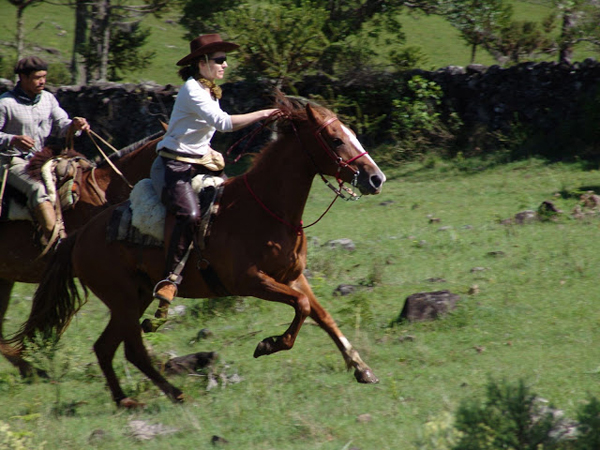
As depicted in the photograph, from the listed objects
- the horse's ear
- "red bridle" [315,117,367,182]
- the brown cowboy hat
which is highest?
the brown cowboy hat

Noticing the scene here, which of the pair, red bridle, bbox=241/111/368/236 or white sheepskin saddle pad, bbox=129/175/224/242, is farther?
white sheepskin saddle pad, bbox=129/175/224/242

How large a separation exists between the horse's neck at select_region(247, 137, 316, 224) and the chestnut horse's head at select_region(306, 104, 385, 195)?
0.15 m

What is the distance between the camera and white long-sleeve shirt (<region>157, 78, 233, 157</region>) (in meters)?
5.57

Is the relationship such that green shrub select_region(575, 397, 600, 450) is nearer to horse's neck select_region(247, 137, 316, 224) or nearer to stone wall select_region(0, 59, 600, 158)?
horse's neck select_region(247, 137, 316, 224)

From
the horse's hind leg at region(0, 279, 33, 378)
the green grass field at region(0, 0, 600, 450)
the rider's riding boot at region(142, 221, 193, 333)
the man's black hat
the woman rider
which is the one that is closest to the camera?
the green grass field at region(0, 0, 600, 450)

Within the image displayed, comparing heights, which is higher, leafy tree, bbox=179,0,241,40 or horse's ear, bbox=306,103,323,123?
horse's ear, bbox=306,103,323,123

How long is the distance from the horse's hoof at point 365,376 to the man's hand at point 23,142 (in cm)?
344

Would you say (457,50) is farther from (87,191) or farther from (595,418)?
(595,418)

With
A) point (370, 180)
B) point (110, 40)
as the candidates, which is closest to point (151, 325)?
point (370, 180)

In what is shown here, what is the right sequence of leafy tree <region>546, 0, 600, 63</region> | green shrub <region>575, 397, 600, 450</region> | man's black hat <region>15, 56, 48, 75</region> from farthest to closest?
1. leafy tree <region>546, 0, 600, 63</region>
2. man's black hat <region>15, 56, 48, 75</region>
3. green shrub <region>575, 397, 600, 450</region>

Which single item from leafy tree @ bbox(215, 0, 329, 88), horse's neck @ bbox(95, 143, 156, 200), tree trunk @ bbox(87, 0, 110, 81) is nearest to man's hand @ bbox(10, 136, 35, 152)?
horse's neck @ bbox(95, 143, 156, 200)

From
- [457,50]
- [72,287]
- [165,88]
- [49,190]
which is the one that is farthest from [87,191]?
[457,50]

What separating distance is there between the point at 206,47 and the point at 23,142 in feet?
6.77

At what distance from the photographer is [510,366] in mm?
5992
